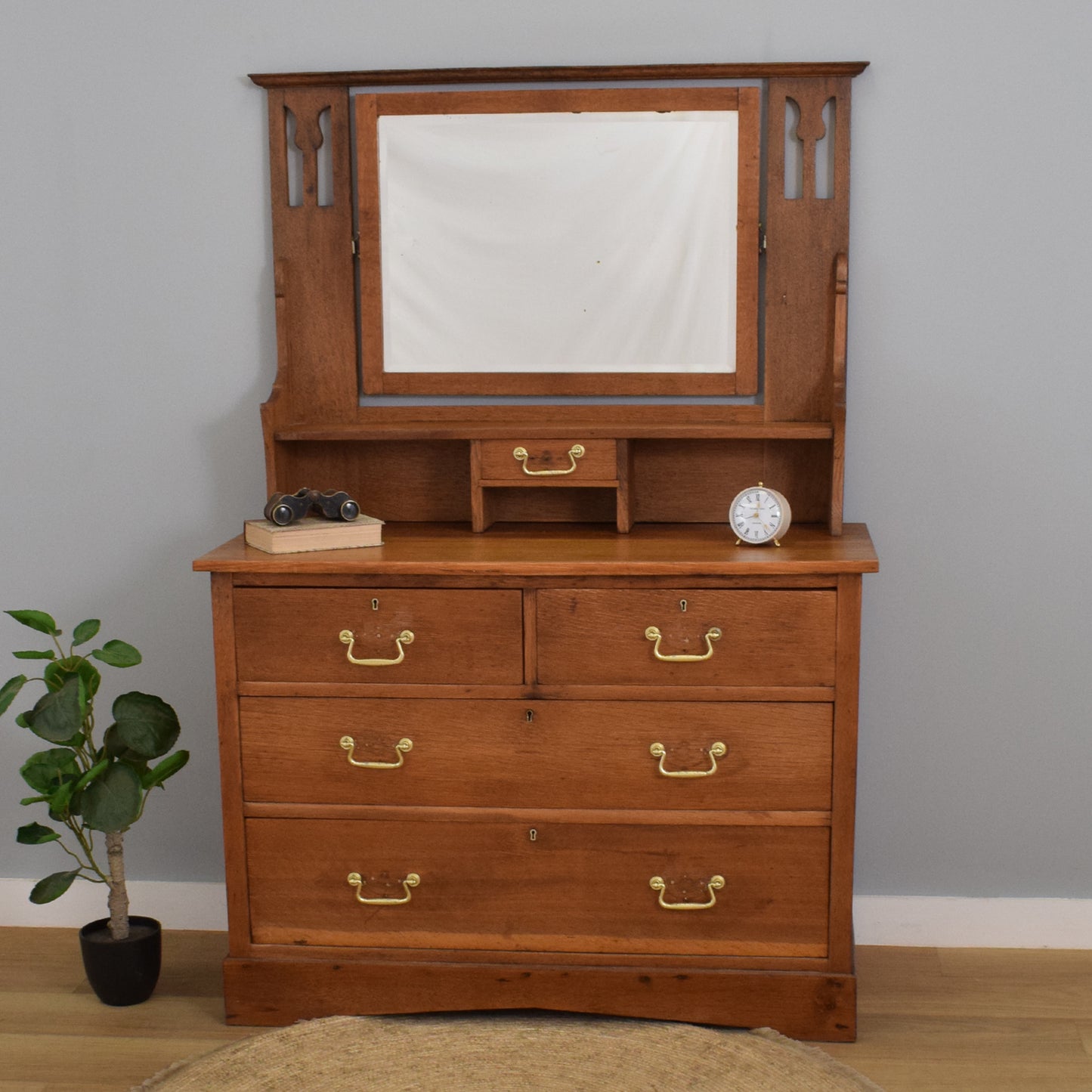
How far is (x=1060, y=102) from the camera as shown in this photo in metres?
2.39

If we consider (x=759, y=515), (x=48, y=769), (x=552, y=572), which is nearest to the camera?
(x=552, y=572)

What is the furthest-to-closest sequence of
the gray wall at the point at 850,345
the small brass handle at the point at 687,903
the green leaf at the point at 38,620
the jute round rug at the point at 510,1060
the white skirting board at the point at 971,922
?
the white skirting board at the point at 971,922 → the gray wall at the point at 850,345 → the green leaf at the point at 38,620 → the small brass handle at the point at 687,903 → the jute round rug at the point at 510,1060

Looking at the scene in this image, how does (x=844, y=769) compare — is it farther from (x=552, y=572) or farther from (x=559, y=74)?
(x=559, y=74)

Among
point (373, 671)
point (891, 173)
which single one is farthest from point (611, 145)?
point (373, 671)

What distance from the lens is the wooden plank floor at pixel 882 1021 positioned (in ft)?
7.12

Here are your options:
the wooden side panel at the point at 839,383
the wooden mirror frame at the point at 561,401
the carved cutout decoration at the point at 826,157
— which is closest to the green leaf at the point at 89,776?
the wooden mirror frame at the point at 561,401

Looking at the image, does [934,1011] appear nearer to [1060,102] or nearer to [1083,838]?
[1083,838]

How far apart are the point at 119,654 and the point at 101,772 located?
22cm

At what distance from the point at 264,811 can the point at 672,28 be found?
170 centimetres

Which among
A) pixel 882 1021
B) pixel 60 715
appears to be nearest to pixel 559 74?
pixel 60 715

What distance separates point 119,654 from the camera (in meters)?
2.33

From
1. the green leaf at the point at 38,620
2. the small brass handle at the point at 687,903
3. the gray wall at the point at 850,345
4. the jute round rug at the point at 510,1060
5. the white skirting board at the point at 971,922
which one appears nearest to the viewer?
the jute round rug at the point at 510,1060

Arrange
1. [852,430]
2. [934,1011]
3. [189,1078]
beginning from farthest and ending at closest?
[852,430], [934,1011], [189,1078]

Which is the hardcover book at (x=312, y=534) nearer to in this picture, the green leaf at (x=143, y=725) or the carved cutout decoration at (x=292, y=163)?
the green leaf at (x=143, y=725)
